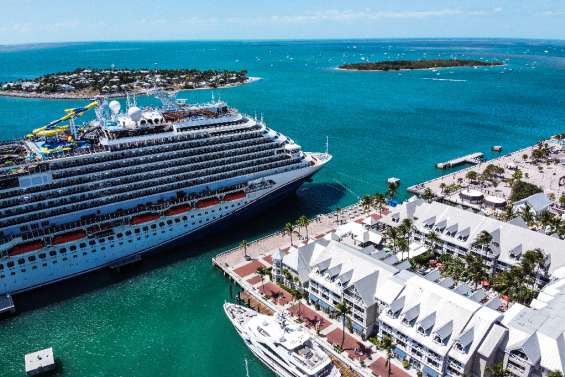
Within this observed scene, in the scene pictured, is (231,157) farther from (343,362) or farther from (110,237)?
(343,362)

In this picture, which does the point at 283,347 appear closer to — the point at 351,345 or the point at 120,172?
the point at 351,345

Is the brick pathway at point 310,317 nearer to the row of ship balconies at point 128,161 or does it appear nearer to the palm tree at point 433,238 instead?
the palm tree at point 433,238

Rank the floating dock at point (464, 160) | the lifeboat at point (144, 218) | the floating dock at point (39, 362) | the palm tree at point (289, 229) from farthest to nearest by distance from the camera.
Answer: the floating dock at point (464, 160)
the palm tree at point (289, 229)
the lifeboat at point (144, 218)
the floating dock at point (39, 362)

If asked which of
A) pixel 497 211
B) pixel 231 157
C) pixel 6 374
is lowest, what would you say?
pixel 6 374

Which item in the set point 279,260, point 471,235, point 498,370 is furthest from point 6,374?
point 471,235

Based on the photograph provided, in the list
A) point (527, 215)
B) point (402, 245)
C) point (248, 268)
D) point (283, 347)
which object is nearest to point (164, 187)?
point (248, 268)

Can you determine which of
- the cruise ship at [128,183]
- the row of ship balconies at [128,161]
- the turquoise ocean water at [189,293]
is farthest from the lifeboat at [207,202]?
the row of ship balconies at [128,161]
